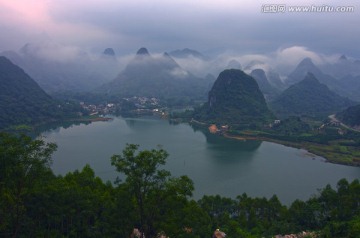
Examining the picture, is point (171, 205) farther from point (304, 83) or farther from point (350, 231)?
point (304, 83)

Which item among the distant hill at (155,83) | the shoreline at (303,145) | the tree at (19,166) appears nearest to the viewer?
the tree at (19,166)

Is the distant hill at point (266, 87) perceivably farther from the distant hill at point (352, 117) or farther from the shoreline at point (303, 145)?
the shoreline at point (303, 145)

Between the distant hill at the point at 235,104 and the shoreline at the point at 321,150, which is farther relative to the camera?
the distant hill at the point at 235,104

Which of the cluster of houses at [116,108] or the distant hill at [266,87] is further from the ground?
the distant hill at [266,87]

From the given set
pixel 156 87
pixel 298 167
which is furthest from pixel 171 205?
pixel 156 87

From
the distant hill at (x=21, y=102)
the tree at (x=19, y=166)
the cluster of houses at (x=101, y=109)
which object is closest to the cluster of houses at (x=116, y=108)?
the cluster of houses at (x=101, y=109)

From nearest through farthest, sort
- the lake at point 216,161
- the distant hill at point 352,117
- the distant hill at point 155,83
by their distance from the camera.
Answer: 1. the lake at point 216,161
2. the distant hill at point 352,117
3. the distant hill at point 155,83
